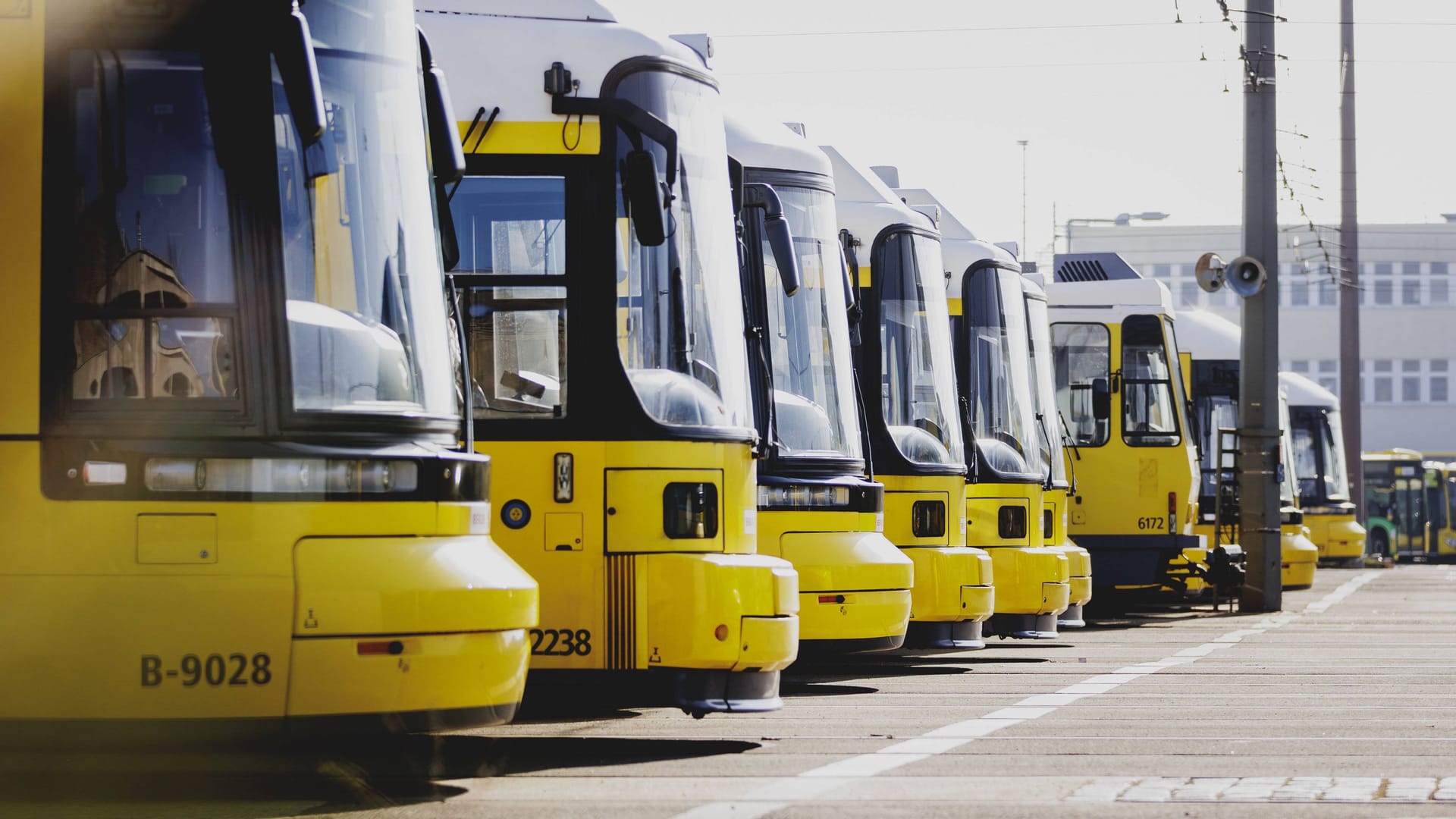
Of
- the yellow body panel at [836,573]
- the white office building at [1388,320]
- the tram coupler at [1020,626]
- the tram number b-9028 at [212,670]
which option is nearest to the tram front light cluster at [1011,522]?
the tram coupler at [1020,626]

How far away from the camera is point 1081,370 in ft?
77.5

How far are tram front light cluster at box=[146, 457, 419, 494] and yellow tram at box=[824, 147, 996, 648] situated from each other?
7.73 m

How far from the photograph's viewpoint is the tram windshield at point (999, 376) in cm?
1780

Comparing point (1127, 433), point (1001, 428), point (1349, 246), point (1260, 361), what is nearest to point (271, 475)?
point (1001, 428)

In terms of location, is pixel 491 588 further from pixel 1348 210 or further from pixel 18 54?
pixel 1348 210

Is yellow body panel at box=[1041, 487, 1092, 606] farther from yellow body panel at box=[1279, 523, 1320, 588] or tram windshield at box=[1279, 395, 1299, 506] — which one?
yellow body panel at box=[1279, 523, 1320, 588]

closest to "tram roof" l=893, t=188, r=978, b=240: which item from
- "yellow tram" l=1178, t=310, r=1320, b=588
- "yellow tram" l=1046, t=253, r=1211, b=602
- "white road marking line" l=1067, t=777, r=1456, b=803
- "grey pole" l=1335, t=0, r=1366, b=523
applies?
"yellow tram" l=1046, t=253, r=1211, b=602

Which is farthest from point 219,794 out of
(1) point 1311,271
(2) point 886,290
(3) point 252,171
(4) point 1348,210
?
(1) point 1311,271

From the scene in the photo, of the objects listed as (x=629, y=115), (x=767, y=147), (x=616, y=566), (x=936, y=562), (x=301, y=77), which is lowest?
(x=936, y=562)

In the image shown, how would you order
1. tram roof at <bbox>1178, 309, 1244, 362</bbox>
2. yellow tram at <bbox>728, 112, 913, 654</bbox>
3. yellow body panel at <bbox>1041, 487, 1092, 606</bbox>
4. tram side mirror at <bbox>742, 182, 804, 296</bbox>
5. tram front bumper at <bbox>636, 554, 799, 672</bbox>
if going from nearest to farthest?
tram front bumper at <bbox>636, 554, 799, 672</bbox> → tram side mirror at <bbox>742, 182, 804, 296</bbox> → yellow tram at <bbox>728, 112, 913, 654</bbox> → yellow body panel at <bbox>1041, 487, 1092, 606</bbox> → tram roof at <bbox>1178, 309, 1244, 362</bbox>

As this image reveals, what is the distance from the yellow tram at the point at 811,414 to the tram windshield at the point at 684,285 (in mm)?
1546

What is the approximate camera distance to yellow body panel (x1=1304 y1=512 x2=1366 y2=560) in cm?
3625

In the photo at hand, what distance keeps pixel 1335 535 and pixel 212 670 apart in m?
31.5

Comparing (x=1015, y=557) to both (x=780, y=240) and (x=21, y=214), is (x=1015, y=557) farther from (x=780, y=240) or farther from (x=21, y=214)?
(x=21, y=214)
